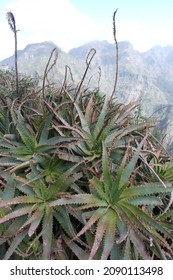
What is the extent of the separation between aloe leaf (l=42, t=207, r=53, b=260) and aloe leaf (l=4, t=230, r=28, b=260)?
122 mm

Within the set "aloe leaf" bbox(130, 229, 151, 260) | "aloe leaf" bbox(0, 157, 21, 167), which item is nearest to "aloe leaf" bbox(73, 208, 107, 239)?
"aloe leaf" bbox(130, 229, 151, 260)

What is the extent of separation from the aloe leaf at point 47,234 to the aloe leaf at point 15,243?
0.40ft

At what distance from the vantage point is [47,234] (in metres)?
2.21

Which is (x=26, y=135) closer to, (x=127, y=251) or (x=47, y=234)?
(x=47, y=234)

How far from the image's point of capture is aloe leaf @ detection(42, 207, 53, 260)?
2.16 m

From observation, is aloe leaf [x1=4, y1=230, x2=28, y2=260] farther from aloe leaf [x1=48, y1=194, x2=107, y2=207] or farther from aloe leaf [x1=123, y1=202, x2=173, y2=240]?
aloe leaf [x1=123, y1=202, x2=173, y2=240]

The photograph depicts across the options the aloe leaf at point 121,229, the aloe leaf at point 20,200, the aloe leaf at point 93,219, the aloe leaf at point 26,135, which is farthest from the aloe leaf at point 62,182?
the aloe leaf at point 26,135

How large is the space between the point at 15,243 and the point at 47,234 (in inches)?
7.4

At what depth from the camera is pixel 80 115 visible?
289 centimetres

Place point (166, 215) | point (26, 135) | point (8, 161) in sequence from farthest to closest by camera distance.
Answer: point (26, 135)
point (8, 161)
point (166, 215)

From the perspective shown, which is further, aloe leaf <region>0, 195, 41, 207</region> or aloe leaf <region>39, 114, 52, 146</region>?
aloe leaf <region>39, 114, 52, 146</region>

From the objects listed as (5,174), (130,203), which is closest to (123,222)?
(130,203)

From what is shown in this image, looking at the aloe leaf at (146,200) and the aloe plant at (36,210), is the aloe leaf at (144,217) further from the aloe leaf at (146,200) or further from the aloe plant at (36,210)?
the aloe plant at (36,210)

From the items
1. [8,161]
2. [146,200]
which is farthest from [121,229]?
[8,161]
